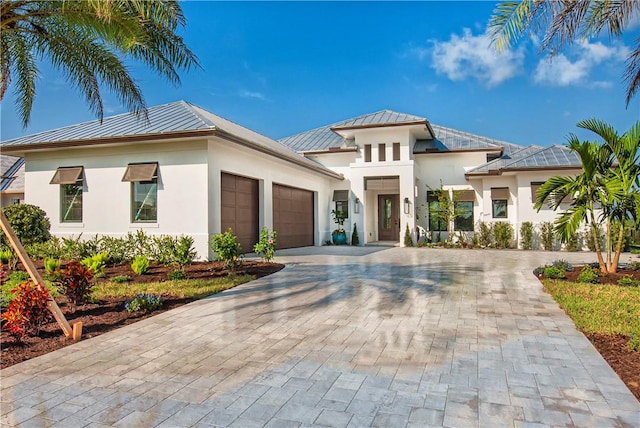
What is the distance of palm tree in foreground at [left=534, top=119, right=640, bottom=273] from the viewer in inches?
356

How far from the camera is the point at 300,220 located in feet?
62.5

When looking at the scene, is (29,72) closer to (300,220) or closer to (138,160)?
(138,160)

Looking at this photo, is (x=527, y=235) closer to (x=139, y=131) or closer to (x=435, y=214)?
(x=435, y=214)

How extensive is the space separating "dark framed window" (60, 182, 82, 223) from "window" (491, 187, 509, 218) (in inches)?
704

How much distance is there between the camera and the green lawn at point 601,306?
5.28m

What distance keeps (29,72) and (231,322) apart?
27.7 ft

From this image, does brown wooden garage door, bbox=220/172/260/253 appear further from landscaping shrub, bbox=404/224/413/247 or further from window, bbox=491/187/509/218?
window, bbox=491/187/509/218

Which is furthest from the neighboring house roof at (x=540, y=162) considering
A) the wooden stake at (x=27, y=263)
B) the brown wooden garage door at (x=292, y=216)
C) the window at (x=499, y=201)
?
the wooden stake at (x=27, y=263)

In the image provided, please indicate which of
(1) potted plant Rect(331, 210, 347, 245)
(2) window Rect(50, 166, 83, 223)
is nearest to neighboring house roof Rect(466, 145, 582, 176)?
(1) potted plant Rect(331, 210, 347, 245)

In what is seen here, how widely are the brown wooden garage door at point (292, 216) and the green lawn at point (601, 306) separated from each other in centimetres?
1059

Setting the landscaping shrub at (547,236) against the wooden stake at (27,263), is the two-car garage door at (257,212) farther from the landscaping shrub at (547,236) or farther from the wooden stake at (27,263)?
the landscaping shrub at (547,236)

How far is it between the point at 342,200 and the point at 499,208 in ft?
25.9

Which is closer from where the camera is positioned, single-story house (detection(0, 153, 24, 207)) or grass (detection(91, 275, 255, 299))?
grass (detection(91, 275, 255, 299))

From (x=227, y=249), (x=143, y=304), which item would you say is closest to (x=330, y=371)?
(x=143, y=304)
